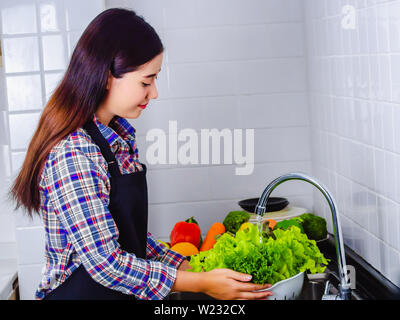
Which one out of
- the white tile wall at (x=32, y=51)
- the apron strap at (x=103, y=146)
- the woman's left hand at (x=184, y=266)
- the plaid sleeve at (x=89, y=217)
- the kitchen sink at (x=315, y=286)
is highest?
the white tile wall at (x=32, y=51)

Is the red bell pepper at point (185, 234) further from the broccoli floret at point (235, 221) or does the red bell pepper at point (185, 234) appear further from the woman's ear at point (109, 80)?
the woman's ear at point (109, 80)

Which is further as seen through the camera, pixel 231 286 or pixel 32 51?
pixel 32 51

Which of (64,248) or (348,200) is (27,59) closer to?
(64,248)

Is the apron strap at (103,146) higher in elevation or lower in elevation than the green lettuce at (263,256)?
higher

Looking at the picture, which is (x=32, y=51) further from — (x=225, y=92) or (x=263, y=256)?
(x=263, y=256)

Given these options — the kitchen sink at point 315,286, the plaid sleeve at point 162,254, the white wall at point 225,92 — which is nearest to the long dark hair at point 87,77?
the plaid sleeve at point 162,254

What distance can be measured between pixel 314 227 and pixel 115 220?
0.79m

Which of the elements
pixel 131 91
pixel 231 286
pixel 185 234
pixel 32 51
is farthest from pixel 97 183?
pixel 32 51

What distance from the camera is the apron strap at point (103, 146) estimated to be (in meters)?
1.46

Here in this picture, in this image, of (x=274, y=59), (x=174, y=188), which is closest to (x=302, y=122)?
(x=274, y=59)

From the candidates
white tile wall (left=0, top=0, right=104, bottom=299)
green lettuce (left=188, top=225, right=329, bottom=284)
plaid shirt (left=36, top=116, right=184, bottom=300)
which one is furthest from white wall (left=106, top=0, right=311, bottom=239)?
plaid shirt (left=36, top=116, right=184, bottom=300)

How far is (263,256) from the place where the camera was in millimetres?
1423

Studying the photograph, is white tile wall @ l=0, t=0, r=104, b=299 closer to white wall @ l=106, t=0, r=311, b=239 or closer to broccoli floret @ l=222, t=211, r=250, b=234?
white wall @ l=106, t=0, r=311, b=239

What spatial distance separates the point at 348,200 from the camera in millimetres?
1943
